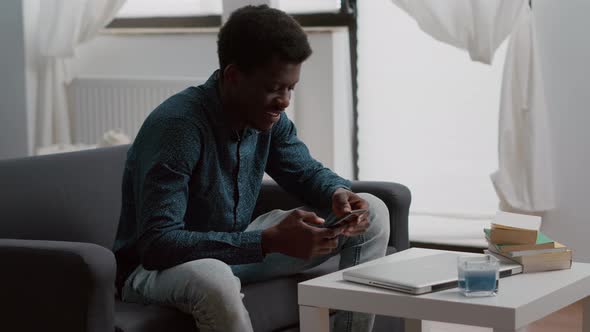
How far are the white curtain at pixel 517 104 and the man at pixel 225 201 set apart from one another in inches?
51.8

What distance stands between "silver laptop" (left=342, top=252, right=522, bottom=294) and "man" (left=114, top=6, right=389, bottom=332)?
136 mm

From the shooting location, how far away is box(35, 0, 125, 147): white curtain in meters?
4.73

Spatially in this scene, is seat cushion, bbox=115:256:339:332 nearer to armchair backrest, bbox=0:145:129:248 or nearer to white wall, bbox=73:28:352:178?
armchair backrest, bbox=0:145:129:248

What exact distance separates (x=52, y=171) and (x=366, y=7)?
2028 millimetres

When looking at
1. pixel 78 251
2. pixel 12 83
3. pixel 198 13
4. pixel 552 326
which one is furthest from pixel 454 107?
pixel 78 251

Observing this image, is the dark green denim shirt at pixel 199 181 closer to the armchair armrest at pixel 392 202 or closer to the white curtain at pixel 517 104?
the armchair armrest at pixel 392 202

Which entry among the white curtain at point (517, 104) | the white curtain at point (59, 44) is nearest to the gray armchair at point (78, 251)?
the white curtain at point (517, 104)

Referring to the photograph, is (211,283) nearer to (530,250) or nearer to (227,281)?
(227,281)

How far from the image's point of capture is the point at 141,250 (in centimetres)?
218

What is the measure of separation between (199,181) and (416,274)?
0.58 m

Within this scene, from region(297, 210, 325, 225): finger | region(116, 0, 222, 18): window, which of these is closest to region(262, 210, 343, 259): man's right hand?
region(297, 210, 325, 225): finger

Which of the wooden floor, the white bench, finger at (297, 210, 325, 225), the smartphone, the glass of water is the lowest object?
the wooden floor

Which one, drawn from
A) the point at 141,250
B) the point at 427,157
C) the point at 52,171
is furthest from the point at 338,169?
the point at 141,250

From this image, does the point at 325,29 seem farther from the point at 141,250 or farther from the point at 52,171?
the point at 141,250
